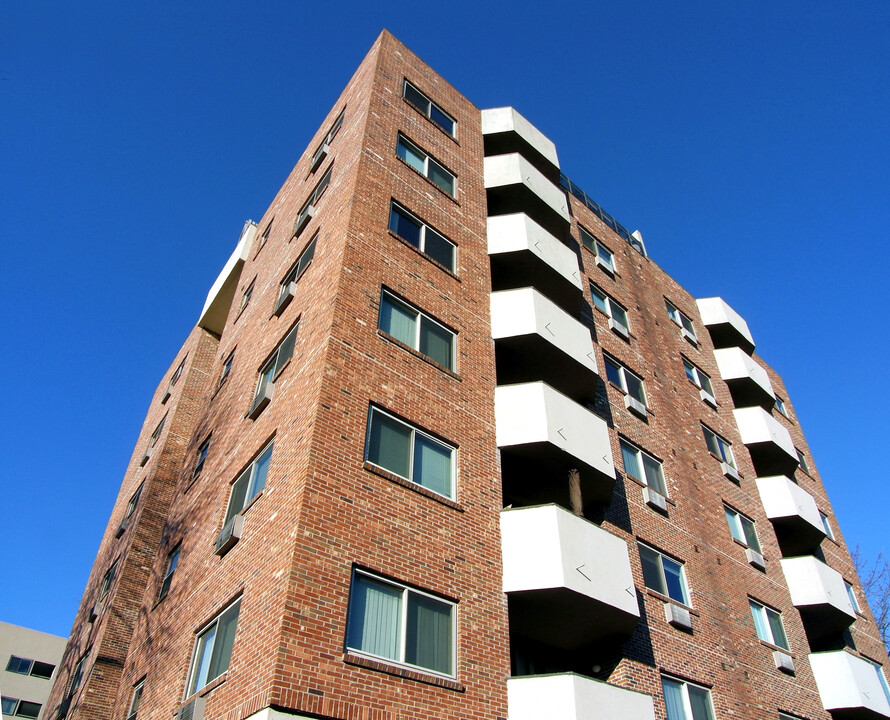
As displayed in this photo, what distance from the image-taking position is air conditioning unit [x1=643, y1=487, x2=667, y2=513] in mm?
17125

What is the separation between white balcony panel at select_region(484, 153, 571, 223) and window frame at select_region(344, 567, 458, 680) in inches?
526

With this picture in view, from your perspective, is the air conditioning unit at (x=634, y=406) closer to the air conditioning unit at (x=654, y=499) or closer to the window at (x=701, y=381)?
the air conditioning unit at (x=654, y=499)

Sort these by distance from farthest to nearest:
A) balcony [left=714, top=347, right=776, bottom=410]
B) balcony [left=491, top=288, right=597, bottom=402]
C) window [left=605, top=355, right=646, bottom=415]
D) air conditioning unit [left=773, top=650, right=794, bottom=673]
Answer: balcony [left=714, top=347, right=776, bottom=410], window [left=605, top=355, right=646, bottom=415], air conditioning unit [left=773, top=650, right=794, bottom=673], balcony [left=491, top=288, right=597, bottom=402]

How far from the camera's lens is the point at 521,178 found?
20469 mm

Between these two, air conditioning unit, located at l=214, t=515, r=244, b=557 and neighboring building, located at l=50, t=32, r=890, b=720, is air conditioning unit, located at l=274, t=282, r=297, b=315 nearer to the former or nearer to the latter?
neighboring building, located at l=50, t=32, r=890, b=720

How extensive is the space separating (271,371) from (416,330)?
3.40 meters

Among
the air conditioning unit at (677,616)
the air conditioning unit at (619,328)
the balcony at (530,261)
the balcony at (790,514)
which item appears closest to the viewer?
the air conditioning unit at (677,616)

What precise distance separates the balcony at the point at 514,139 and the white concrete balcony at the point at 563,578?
549 inches

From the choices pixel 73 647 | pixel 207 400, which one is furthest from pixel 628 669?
pixel 73 647

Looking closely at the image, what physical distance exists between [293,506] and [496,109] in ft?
56.2

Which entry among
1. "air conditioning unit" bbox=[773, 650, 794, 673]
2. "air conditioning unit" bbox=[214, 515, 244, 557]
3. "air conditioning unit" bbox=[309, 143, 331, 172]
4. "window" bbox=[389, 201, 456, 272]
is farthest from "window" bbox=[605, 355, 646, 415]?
"air conditioning unit" bbox=[214, 515, 244, 557]

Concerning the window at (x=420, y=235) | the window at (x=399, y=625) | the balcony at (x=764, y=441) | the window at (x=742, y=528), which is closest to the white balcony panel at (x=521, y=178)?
the window at (x=420, y=235)

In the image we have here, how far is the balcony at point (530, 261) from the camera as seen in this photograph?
60.2 ft

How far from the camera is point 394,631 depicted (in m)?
9.84
